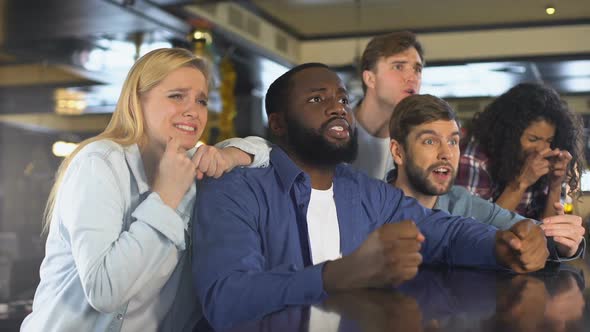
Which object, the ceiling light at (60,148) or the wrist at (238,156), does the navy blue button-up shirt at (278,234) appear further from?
the ceiling light at (60,148)

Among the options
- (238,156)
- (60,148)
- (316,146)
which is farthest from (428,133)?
(60,148)

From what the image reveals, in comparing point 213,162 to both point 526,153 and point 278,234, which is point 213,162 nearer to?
point 278,234

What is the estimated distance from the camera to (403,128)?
1.93m

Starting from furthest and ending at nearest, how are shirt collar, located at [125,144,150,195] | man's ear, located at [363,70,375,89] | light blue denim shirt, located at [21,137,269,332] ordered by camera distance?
man's ear, located at [363,70,375,89] < shirt collar, located at [125,144,150,195] < light blue denim shirt, located at [21,137,269,332]

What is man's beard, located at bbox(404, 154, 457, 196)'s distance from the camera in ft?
6.02

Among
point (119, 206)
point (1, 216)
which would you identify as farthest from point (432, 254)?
point (1, 216)

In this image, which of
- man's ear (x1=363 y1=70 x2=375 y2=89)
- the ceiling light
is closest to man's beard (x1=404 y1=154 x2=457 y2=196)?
man's ear (x1=363 y1=70 x2=375 y2=89)

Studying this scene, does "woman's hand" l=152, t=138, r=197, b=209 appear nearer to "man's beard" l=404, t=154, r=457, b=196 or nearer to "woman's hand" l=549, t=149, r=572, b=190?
"man's beard" l=404, t=154, r=457, b=196

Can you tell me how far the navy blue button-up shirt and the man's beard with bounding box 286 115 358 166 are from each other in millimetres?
42

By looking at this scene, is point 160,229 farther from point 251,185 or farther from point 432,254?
point 432,254

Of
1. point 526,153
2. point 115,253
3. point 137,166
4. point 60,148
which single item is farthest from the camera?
point 60,148

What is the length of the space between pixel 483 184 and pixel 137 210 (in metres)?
1.47

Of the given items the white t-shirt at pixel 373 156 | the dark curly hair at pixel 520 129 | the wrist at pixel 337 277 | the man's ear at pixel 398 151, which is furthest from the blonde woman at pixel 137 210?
the dark curly hair at pixel 520 129

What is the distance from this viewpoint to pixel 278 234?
1.36 metres
